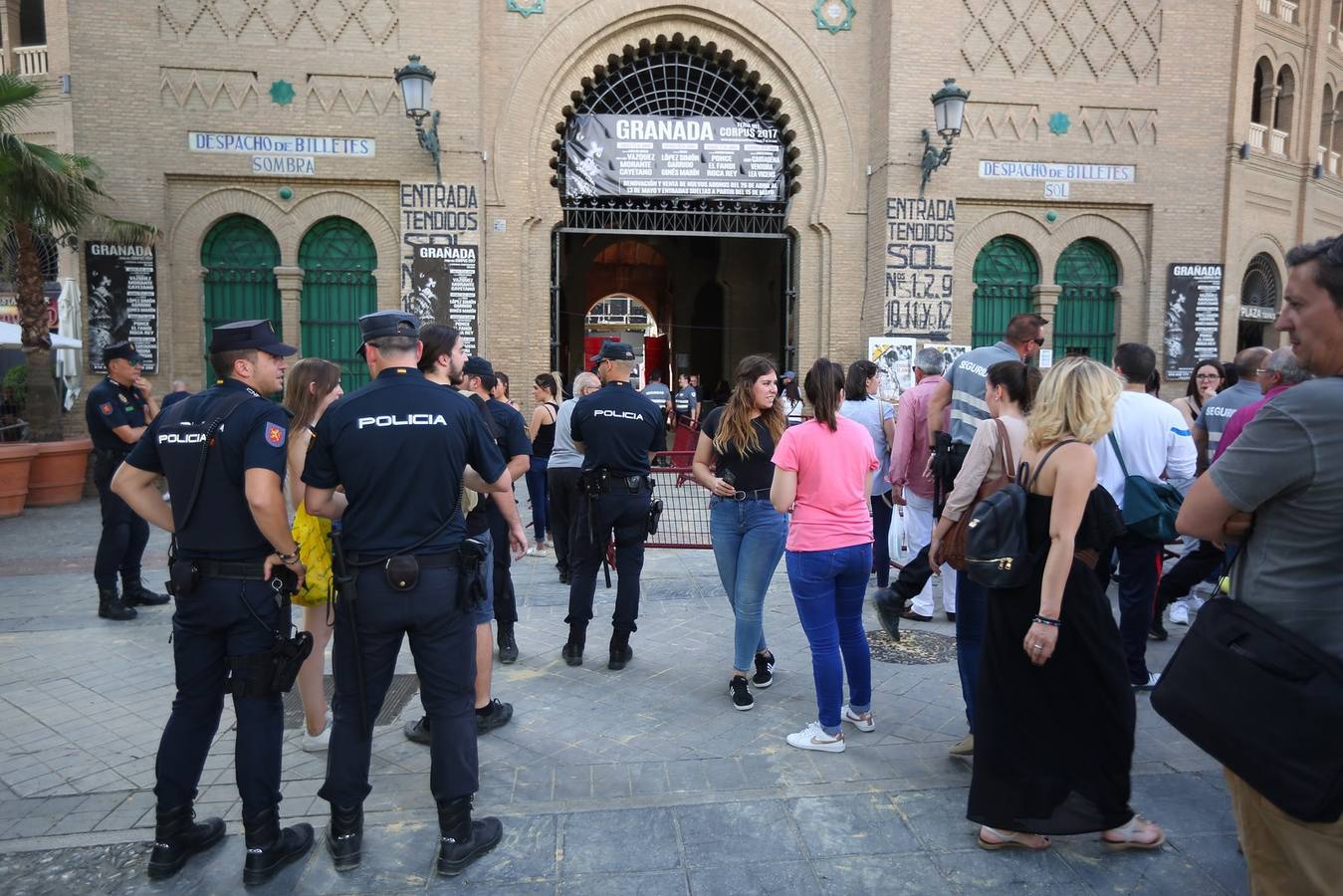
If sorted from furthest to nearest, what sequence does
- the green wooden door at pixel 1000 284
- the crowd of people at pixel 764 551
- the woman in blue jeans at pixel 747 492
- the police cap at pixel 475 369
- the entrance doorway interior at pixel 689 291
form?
the entrance doorway interior at pixel 689 291 → the green wooden door at pixel 1000 284 → the police cap at pixel 475 369 → the woman in blue jeans at pixel 747 492 → the crowd of people at pixel 764 551

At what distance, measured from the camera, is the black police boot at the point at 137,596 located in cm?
710

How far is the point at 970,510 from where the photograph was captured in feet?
13.2

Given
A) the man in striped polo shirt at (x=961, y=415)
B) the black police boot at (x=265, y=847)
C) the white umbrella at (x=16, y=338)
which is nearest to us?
the black police boot at (x=265, y=847)

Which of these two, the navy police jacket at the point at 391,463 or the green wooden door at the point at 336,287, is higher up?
the green wooden door at the point at 336,287

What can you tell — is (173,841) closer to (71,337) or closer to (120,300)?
(120,300)

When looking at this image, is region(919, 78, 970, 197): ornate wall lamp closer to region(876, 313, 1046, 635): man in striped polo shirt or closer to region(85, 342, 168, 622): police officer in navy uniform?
region(876, 313, 1046, 635): man in striped polo shirt

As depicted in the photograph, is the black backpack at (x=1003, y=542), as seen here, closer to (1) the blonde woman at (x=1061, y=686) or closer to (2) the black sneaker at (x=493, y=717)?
(1) the blonde woman at (x=1061, y=686)

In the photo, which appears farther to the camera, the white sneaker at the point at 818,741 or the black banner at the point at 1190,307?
the black banner at the point at 1190,307

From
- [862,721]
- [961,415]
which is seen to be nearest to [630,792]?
[862,721]

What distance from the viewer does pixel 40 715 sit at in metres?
5.03

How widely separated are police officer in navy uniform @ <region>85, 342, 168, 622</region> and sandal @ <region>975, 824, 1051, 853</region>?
6.55 metres

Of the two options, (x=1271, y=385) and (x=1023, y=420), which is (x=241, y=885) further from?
(x=1271, y=385)

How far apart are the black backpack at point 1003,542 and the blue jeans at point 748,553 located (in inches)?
64.9

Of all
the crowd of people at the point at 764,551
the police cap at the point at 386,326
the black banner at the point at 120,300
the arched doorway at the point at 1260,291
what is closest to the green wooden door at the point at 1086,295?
the arched doorway at the point at 1260,291
